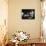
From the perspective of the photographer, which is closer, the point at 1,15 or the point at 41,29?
the point at 1,15

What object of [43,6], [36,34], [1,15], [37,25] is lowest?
[36,34]

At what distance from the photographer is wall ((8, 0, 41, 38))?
441 centimetres

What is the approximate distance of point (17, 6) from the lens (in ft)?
14.6

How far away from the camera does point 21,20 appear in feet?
14.6

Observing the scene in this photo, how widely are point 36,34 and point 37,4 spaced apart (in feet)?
3.16

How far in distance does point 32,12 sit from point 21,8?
377mm

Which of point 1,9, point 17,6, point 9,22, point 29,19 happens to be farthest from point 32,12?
point 1,9

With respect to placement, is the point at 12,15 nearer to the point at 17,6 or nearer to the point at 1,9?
the point at 17,6

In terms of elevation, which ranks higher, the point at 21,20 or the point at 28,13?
the point at 28,13

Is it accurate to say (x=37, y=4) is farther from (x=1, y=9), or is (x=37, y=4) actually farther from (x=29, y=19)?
(x=1, y=9)

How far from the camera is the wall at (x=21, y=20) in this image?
14.5ft

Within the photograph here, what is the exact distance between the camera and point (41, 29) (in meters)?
4.30

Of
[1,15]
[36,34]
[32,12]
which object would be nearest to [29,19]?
[32,12]

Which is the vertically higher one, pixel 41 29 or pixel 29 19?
pixel 29 19
